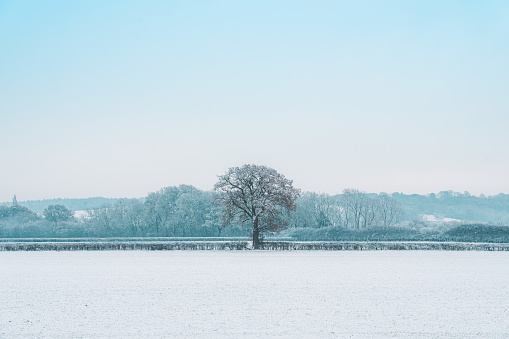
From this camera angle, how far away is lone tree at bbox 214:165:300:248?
2243 inches

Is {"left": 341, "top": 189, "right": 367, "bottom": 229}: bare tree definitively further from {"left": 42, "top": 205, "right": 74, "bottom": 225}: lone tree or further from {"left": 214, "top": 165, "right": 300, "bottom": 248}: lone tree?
{"left": 42, "top": 205, "right": 74, "bottom": 225}: lone tree
